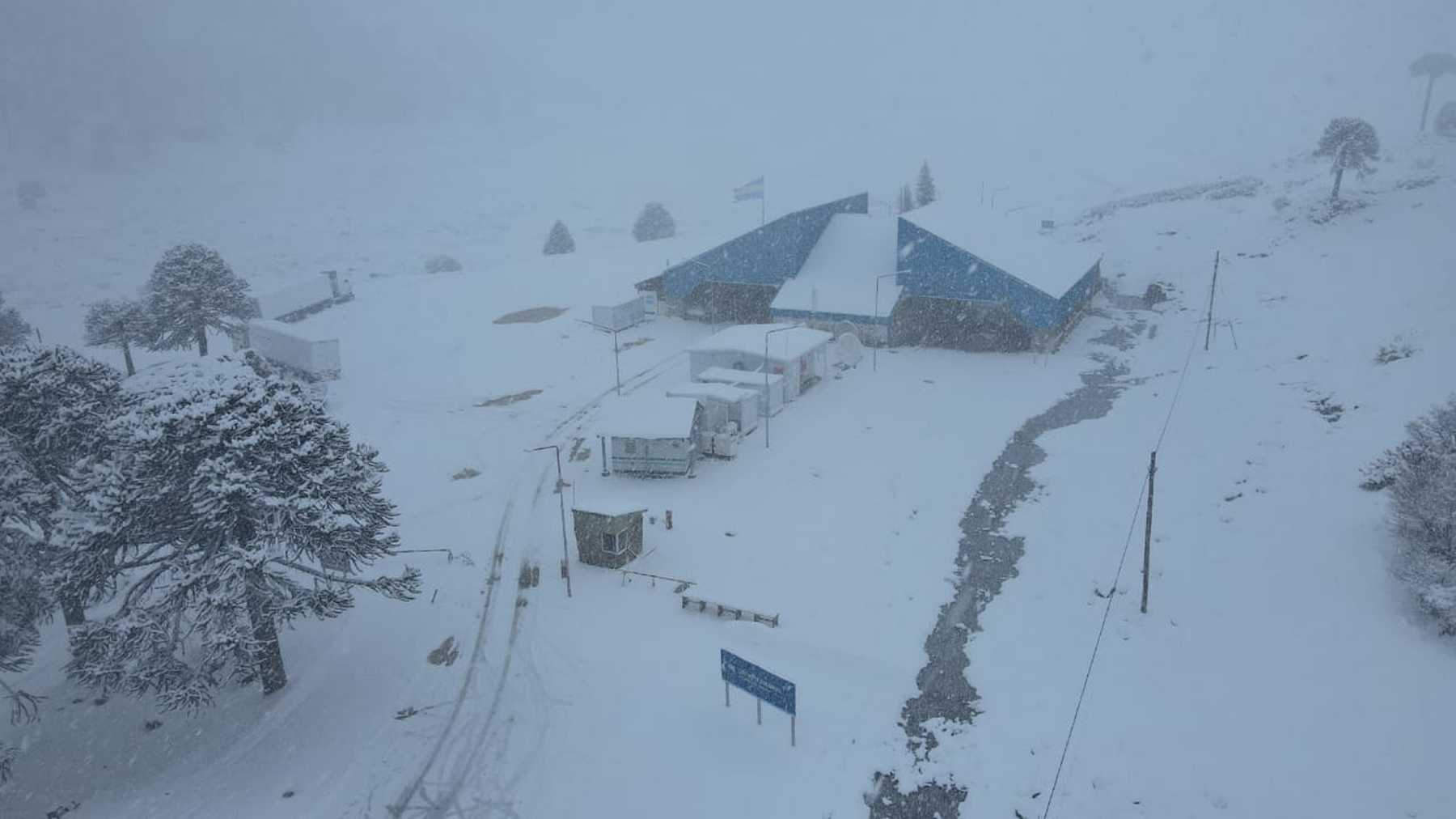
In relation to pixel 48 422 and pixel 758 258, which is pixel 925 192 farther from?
pixel 48 422

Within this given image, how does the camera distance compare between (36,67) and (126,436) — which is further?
(36,67)

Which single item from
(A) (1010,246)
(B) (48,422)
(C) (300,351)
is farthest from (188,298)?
(A) (1010,246)

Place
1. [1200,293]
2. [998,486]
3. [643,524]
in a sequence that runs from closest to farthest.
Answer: [643,524] → [998,486] → [1200,293]

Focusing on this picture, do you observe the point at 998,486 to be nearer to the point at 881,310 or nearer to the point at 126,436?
the point at 881,310

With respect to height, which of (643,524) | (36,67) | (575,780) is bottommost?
(575,780)

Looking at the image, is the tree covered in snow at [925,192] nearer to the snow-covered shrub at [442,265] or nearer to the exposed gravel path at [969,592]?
the snow-covered shrub at [442,265]

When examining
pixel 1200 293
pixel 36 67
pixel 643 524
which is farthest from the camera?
pixel 36 67

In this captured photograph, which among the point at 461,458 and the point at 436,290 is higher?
the point at 436,290

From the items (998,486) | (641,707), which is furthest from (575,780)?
(998,486)

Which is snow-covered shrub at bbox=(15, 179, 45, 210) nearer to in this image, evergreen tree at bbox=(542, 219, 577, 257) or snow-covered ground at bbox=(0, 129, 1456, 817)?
evergreen tree at bbox=(542, 219, 577, 257)
